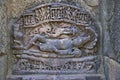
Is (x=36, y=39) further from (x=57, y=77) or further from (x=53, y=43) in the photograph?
(x=57, y=77)

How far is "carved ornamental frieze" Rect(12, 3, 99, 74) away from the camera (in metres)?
2.34

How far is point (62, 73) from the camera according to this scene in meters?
2.36

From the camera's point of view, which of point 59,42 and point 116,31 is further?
point 59,42

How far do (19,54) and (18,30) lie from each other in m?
0.21

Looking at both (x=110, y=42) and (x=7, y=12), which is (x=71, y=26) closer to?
(x=110, y=42)

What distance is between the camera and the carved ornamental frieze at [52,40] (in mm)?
2342

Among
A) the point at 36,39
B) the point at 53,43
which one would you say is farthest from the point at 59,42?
the point at 36,39

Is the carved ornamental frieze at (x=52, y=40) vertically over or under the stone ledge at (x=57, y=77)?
over

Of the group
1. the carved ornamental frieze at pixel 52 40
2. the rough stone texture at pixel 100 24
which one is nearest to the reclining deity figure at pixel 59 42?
the carved ornamental frieze at pixel 52 40

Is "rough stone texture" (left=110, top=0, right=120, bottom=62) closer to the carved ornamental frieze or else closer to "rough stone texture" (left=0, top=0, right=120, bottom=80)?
"rough stone texture" (left=0, top=0, right=120, bottom=80)

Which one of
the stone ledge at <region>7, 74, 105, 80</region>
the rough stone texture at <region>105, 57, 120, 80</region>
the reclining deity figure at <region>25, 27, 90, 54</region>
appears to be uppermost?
the reclining deity figure at <region>25, 27, 90, 54</region>

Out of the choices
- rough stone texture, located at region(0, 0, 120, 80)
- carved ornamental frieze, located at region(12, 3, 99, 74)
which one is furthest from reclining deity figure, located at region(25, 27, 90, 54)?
rough stone texture, located at region(0, 0, 120, 80)

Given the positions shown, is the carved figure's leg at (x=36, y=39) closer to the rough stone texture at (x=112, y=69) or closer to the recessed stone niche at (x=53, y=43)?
the recessed stone niche at (x=53, y=43)

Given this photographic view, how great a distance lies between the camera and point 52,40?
7.72 feet
